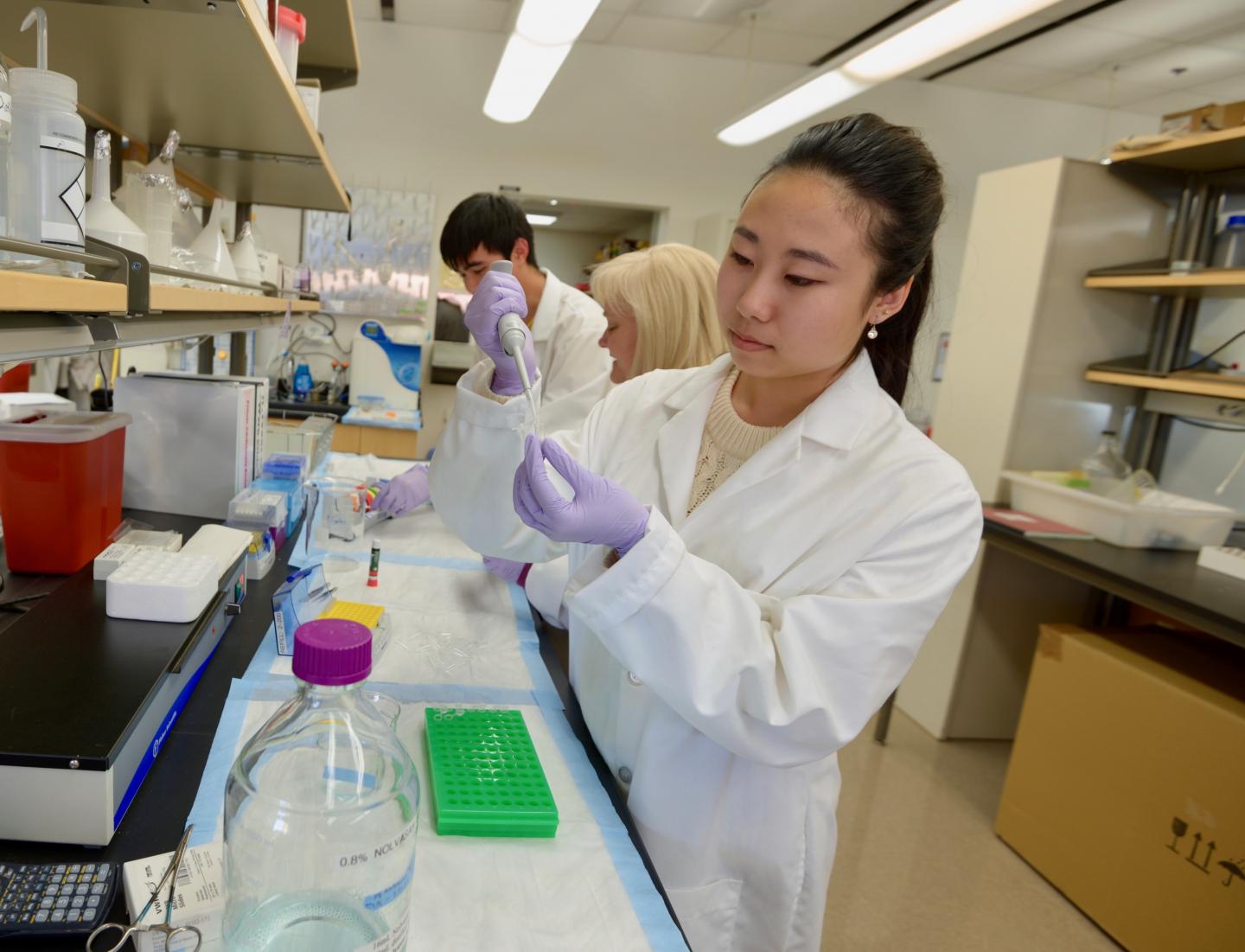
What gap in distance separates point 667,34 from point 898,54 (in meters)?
2.38

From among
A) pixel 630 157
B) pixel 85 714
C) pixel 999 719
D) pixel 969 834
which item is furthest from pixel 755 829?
pixel 630 157

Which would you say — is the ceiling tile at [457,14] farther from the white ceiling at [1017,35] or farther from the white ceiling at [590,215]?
the white ceiling at [590,215]

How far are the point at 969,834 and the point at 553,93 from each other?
4.42 meters

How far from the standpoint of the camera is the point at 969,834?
262 centimetres

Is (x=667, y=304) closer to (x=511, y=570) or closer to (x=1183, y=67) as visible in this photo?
(x=511, y=570)

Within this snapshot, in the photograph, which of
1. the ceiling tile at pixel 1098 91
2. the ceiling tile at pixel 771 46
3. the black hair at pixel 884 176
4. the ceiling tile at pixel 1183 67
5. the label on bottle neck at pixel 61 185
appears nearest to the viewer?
the label on bottle neck at pixel 61 185

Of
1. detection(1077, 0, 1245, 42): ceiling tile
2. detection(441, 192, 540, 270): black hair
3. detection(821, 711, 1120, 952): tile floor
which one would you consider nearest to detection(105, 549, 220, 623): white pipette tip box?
detection(441, 192, 540, 270): black hair

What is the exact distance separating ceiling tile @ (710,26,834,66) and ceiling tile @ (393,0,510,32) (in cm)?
131

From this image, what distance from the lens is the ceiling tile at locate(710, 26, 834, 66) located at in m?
4.58

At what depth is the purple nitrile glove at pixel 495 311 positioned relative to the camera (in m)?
1.21

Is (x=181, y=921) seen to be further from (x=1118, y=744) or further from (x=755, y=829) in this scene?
(x=1118, y=744)

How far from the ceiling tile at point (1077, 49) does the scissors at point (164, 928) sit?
16.7 ft

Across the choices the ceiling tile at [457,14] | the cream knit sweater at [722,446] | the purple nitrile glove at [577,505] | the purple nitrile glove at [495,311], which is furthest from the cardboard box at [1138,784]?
the ceiling tile at [457,14]

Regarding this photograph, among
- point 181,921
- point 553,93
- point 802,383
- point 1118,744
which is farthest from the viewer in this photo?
point 553,93
